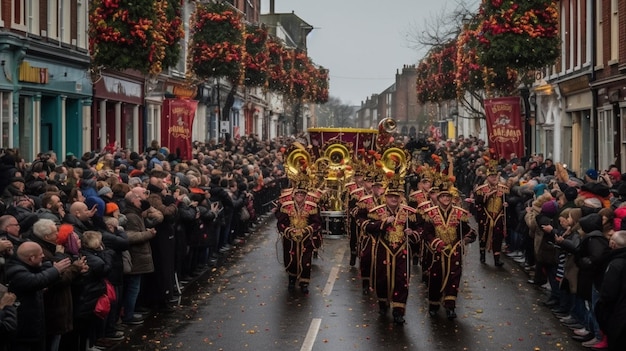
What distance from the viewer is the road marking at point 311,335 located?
40.1 ft

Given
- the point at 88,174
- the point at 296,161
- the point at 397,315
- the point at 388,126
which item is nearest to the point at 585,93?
the point at 388,126

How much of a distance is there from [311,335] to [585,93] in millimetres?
21113

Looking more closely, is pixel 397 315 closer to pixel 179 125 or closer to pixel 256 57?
pixel 179 125

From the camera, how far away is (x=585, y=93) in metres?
31.9

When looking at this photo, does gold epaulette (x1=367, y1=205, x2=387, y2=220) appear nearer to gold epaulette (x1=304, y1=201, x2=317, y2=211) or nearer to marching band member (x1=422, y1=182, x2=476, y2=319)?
marching band member (x1=422, y1=182, x2=476, y2=319)

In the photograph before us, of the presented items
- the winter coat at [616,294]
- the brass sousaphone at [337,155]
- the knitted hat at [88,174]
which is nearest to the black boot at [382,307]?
the winter coat at [616,294]

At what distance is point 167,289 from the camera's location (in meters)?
14.7

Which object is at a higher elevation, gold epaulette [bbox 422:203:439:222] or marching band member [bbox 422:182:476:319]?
gold epaulette [bbox 422:203:439:222]

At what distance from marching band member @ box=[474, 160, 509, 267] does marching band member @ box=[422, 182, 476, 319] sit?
547 centimetres

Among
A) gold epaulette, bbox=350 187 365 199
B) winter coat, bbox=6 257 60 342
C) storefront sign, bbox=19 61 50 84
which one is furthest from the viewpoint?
storefront sign, bbox=19 61 50 84

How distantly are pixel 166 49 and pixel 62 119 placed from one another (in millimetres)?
3518

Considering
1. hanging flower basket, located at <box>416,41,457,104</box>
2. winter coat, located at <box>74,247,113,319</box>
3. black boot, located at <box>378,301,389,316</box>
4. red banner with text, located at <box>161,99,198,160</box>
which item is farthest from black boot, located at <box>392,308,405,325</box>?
hanging flower basket, located at <box>416,41,457,104</box>

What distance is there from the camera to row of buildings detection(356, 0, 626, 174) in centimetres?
Answer: 2673

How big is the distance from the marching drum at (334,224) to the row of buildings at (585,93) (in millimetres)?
7134
